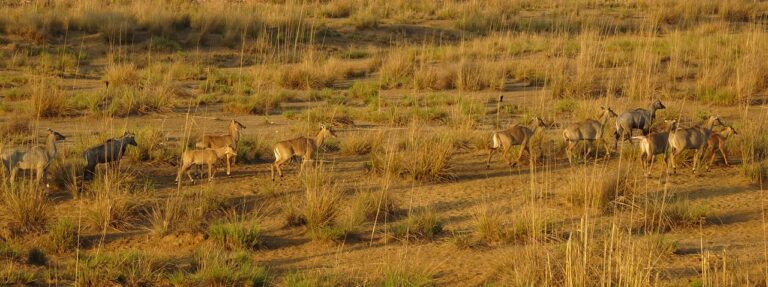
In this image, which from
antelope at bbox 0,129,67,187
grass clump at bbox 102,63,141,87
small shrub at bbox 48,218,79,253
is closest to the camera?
small shrub at bbox 48,218,79,253

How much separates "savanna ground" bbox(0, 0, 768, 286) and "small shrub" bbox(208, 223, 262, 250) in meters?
0.02

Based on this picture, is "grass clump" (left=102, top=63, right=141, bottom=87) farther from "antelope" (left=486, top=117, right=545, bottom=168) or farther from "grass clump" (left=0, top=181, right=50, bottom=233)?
"grass clump" (left=0, top=181, right=50, bottom=233)

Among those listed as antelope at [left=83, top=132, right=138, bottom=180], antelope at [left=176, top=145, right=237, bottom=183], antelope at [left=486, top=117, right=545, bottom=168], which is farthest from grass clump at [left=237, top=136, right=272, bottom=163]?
antelope at [left=486, top=117, right=545, bottom=168]

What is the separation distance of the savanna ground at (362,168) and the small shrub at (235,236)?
21 mm

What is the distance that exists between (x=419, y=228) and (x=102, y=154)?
3843mm

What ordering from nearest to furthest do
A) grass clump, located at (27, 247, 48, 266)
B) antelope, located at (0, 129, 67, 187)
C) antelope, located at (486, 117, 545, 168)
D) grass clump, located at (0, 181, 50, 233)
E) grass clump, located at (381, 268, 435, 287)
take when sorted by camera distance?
grass clump, located at (381, 268, 435, 287)
grass clump, located at (27, 247, 48, 266)
grass clump, located at (0, 181, 50, 233)
antelope, located at (0, 129, 67, 187)
antelope, located at (486, 117, 545, 168)

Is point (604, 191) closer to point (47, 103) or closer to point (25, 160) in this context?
point (25, 160)

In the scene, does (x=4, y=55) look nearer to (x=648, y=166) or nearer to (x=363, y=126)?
(x=363, y=126)

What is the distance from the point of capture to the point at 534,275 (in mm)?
7902

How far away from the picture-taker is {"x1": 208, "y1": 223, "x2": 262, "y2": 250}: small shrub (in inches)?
369

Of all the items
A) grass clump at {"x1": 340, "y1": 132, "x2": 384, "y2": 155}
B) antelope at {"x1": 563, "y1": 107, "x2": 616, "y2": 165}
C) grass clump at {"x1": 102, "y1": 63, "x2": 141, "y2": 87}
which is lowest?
grass clump at {"x1": 102, "y1": 63, "x2": 141, "y2": 87}

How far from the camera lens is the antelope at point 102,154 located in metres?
11.3

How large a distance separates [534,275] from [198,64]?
16.1 m

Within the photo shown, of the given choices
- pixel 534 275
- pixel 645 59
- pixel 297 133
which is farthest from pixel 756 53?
pixel 534 275
